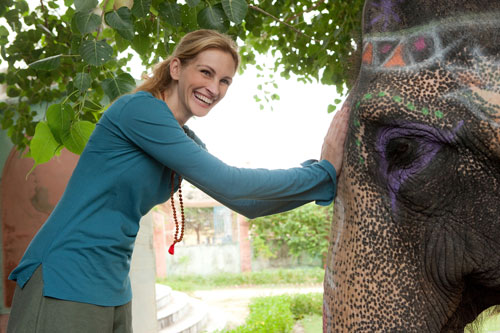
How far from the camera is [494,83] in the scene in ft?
3.62

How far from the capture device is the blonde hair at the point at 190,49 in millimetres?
1644

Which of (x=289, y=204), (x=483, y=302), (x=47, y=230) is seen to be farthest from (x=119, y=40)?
(x=483, y=302)

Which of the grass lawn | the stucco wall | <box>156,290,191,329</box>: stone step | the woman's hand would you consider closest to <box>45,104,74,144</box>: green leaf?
the woman's hand

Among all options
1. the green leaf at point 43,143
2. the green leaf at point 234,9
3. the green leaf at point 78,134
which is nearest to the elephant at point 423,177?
the green leaf at point 234,9

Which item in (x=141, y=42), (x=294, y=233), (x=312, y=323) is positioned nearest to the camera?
(x=141, y=42)

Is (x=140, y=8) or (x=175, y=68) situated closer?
(x=140, y=8)

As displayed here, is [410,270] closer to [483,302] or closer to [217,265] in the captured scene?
[483,302]

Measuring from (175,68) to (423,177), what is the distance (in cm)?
86

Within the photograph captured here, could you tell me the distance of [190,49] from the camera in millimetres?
1651

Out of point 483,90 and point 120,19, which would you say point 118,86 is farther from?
point 483,90

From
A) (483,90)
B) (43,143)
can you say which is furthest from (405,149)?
(43,143)

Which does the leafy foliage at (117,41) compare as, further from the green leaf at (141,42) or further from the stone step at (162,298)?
the stone step at (162,298)

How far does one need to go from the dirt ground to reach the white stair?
1.07 feet

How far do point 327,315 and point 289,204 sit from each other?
336 millimetres
